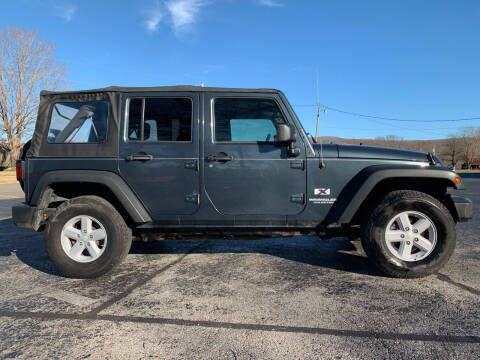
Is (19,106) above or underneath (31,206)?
above

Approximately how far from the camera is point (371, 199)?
328 centimetres

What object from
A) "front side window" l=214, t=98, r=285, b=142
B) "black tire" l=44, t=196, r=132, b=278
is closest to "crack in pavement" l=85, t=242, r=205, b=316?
"black tire" l=44, t=196, r=132, b=278

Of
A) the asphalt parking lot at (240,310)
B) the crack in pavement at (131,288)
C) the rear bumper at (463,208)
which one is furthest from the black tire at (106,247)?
the rear bumper at (463,208)

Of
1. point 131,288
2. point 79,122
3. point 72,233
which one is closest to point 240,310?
point 131,288

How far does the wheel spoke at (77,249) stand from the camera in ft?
10.2

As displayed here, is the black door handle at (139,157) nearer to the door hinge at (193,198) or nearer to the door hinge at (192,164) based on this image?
the door hinge at (192,164)

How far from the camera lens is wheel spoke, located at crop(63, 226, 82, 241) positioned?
10.3 ft

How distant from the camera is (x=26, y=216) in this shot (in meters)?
3.09

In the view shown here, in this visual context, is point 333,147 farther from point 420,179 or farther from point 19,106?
point 19,106

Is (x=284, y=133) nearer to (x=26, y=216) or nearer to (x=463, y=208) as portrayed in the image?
(x=463, y=208)

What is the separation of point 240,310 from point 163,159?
5.45 ft

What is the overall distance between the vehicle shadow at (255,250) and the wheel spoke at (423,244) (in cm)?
49

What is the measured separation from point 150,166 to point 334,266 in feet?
7.54

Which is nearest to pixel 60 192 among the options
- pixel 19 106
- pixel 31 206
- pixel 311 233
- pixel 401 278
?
pixel 31 206
